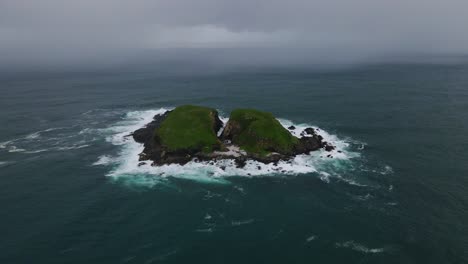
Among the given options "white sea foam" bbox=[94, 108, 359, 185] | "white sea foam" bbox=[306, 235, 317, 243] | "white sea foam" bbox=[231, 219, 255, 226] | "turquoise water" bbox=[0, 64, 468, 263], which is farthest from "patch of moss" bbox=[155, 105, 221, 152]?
"white sea foam" bbox=[306, 235, 317, 243]

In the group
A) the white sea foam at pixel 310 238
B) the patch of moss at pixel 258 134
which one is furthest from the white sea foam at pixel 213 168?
the white sea foam at pixel 310 238

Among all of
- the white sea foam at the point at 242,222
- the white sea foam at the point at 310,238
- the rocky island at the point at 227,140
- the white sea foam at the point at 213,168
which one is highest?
the rocky island at the point at 227,140

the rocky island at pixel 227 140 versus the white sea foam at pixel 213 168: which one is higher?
the rocky island at pixel 227 140

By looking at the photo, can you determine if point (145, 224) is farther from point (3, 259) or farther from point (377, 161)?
point (377, 161)

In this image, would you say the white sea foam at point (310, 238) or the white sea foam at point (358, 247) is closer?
the white sea foam at point (358, 247)

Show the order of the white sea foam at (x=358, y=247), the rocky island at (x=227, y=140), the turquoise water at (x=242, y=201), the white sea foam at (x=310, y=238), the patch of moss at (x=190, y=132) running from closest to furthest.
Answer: the white sea foam at (x=358, y=247) → the turquoise water at (x=242, y=201) → the white sea foam at (x=310, y=238) → the rocky island at (x=227, y=140) → the patch of moss at (x=190, y=132)

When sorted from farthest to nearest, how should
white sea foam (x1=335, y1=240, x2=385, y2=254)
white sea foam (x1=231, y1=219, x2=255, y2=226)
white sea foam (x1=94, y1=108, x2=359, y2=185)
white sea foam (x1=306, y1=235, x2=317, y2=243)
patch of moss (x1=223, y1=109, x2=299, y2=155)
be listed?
patch of moss (x1=223, y1=109, x2=299, y2=155)
white sea foam (x1=94, y1=108, x2=359, y2=185)
white sea foam (x1=231, y1=219, x2=255, y2=226)
white sea foam (x1=306, y1=235, x2=317, y2=243)
white sea foam (x1=335, y1=240, x2=385, y2=254)

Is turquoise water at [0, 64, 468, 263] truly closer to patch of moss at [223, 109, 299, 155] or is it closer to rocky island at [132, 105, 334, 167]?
rocky island at [132, 105, 334, 167]

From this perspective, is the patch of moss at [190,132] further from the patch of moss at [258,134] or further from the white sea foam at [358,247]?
the white sea foam at [358,247]

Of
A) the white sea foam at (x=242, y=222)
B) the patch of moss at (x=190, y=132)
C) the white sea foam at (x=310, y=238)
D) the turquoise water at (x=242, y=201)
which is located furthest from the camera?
the patch of moss at (x=190, y=132)
